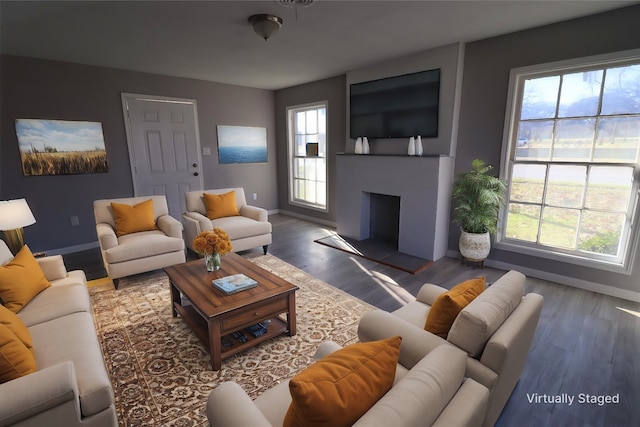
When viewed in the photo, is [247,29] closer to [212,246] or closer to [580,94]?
[212,246]

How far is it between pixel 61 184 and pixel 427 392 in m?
5.08

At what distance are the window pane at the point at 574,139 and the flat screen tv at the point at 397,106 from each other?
4.02 ft

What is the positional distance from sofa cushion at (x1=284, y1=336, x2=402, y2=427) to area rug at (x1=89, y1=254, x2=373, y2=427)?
1132 millimetres

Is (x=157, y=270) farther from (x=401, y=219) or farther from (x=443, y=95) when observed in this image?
(x=443, y=95)

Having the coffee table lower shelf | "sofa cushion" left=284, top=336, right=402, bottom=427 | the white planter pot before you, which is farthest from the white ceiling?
"sofa cushion" left=284, top=336, right=402, bottom=427

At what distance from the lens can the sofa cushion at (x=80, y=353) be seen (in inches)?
52.8

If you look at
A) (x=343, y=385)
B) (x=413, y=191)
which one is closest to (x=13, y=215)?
(x=343, y=385)

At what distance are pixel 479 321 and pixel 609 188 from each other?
273cm

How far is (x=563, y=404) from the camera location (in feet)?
5.74

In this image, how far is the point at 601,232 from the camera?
9.82ft

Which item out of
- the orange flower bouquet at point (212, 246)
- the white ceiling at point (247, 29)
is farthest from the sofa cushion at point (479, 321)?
the white ceiling at point (247, 29)

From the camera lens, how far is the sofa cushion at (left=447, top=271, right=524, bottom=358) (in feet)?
4.13

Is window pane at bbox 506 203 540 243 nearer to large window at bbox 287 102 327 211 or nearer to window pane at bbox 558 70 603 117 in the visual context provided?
window pane at bbox 558 70 603 117

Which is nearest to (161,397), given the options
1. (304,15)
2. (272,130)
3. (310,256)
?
(310,256)
